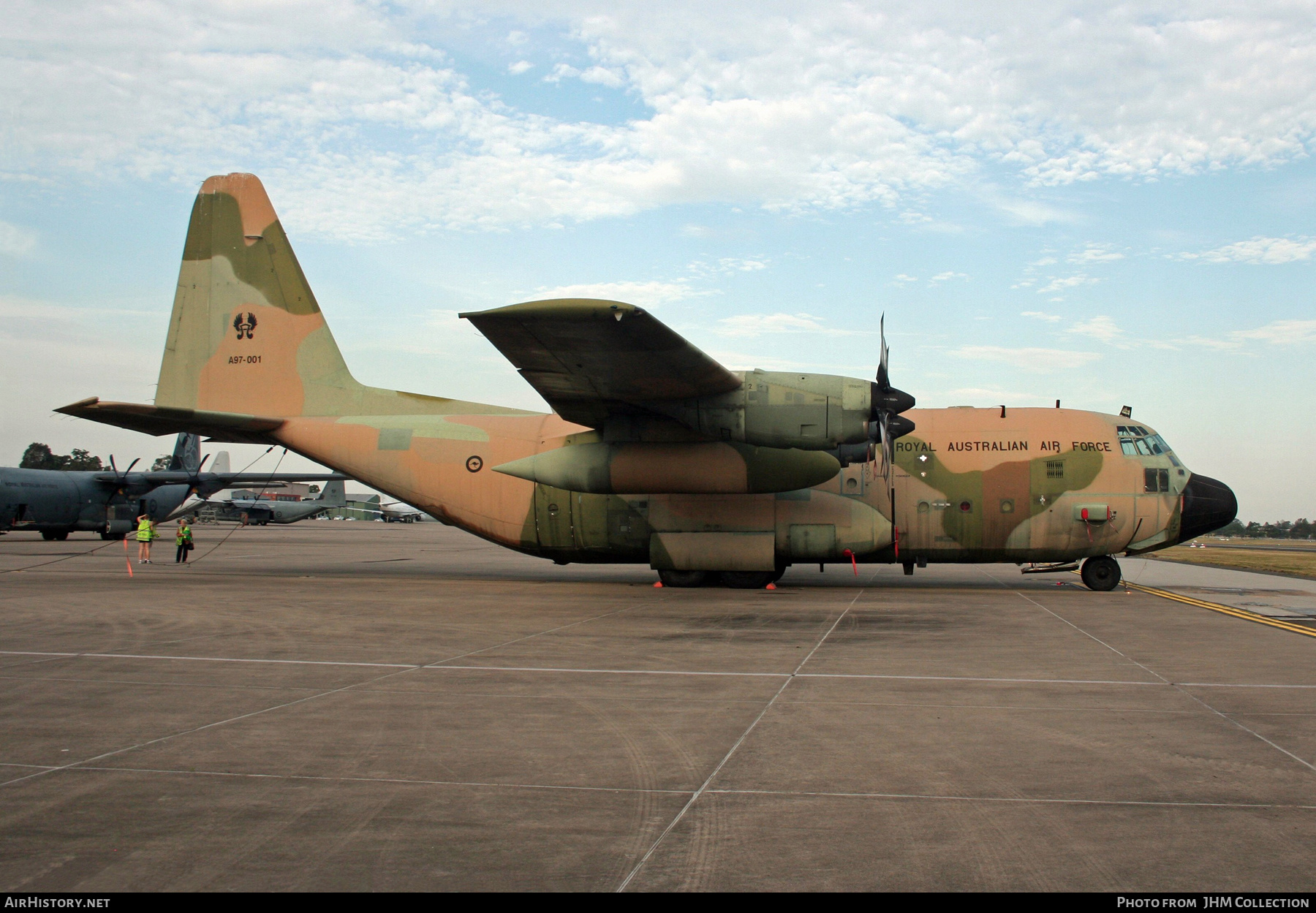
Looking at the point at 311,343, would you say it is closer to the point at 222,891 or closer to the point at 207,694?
the point at 207,694

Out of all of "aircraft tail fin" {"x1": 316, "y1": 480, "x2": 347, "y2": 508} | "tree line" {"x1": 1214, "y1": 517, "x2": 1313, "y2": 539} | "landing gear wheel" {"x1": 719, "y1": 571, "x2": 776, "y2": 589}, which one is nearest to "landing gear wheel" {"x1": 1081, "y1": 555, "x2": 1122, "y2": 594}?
"landing gear wheel" {"x1": 719, "y1": 571, "x2": 776, "y2": 589}

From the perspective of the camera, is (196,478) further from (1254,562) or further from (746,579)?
(1254,562)

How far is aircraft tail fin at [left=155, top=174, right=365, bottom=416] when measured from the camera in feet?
68.2

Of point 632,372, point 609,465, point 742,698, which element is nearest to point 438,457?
point 609,465

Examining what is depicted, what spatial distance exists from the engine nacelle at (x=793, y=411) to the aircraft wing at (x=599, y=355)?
15.9 inches

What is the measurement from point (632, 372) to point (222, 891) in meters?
12.1

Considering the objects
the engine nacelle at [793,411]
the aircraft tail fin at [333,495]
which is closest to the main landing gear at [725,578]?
the engine nacelle at [793,411]

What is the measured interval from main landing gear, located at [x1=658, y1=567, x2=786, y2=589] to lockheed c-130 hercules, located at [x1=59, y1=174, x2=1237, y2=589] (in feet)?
0.16

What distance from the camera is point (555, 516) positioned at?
19.0m

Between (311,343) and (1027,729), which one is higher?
(311,343)

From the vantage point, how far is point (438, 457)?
1952 cm

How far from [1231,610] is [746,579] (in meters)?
8.44

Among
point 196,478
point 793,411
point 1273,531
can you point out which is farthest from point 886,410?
point 1273,531

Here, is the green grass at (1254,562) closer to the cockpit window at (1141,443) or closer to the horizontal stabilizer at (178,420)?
the cockpit window at (1141,443)
